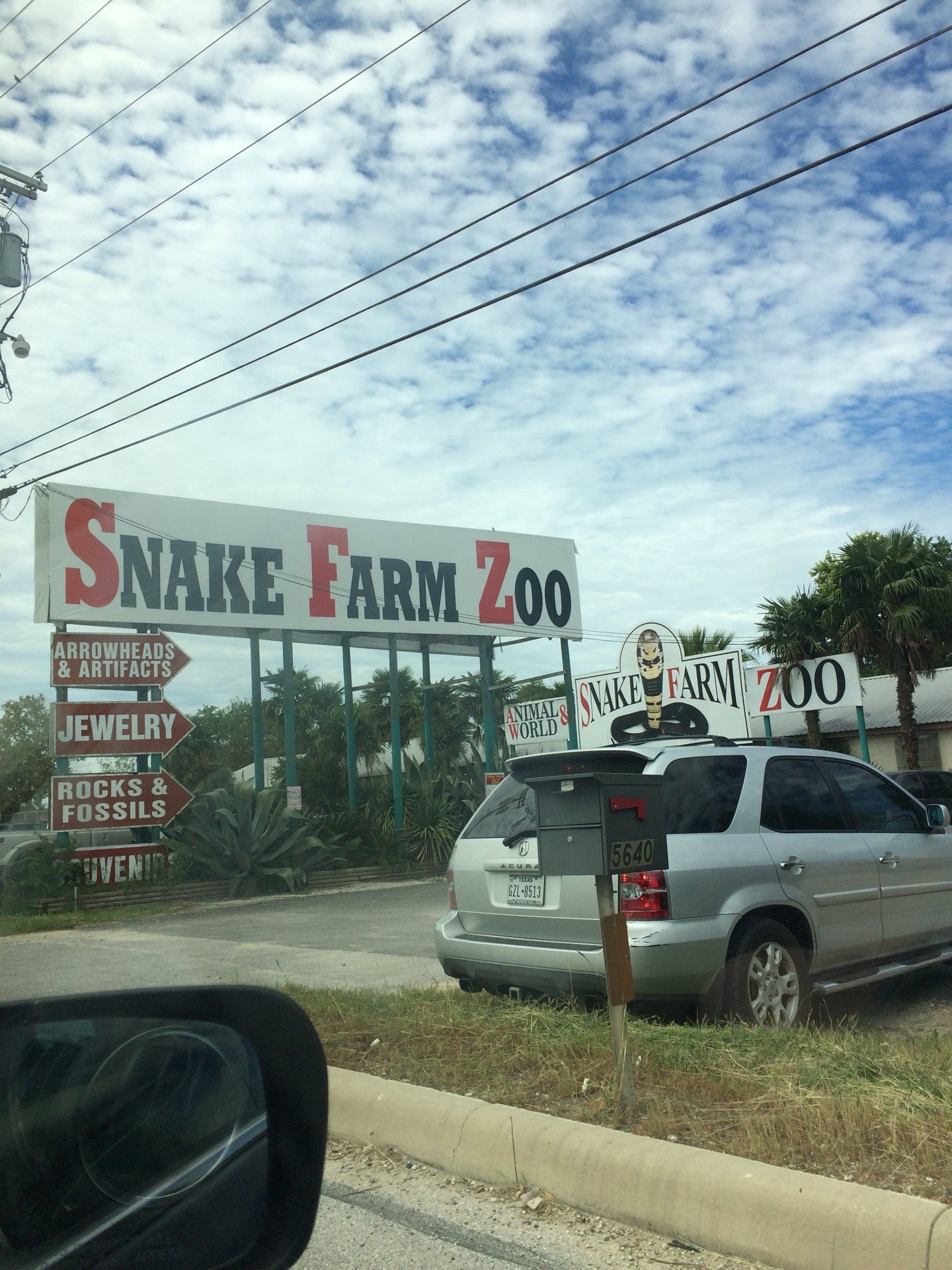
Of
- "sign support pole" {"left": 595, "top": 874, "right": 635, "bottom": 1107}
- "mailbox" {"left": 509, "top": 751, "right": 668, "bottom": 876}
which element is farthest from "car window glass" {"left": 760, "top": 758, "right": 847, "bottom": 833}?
"sign support pole" {"left": 595, "top": 874, "right": 635, "bottom": 1107}

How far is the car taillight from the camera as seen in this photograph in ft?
18.9

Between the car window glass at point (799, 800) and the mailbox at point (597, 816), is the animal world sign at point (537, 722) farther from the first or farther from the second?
the mailbox at point (597, 816)

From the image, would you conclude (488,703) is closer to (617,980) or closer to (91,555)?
(91,555)

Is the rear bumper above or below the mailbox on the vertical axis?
below

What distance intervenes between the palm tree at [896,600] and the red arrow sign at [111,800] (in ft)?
57.9

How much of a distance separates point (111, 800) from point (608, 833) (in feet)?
54.1

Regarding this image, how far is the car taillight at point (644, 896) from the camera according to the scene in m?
5.75

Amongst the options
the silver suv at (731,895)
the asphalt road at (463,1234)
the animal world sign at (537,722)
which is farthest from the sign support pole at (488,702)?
the asphalt road at (463,1234)

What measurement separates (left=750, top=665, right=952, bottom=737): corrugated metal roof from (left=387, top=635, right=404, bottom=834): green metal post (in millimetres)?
15204

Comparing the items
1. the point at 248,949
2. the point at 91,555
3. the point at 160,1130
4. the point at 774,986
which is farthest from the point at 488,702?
the point at 160,1130

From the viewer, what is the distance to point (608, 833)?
491 cm

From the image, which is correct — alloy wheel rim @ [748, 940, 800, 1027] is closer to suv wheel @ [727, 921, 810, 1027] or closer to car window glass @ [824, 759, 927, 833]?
suv wheel @ [727, 921, 810, 1027]

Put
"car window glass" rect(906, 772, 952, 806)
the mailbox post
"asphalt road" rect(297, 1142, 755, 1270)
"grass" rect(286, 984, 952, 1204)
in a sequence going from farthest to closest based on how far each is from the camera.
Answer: "car window glass" rect(906, 772, 952, 806) → the mailbox post → "grass" rect(286, 984, 952, 1204) → "asphalt road" rect(297, 1142, 755, 1270)

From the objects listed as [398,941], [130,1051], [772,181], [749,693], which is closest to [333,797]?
[749,693]
